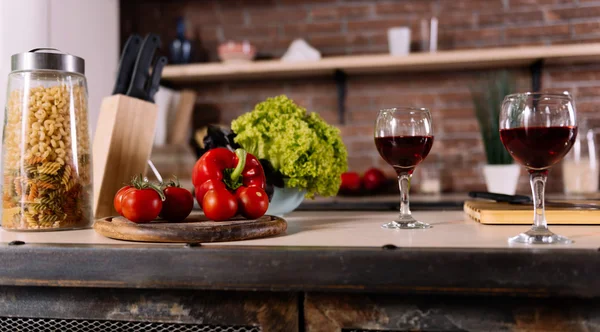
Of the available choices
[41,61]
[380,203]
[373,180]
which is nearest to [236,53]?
[373,180]

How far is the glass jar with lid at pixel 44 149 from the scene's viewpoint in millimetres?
1036

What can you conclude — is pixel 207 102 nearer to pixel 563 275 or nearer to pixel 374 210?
pixel 374 210

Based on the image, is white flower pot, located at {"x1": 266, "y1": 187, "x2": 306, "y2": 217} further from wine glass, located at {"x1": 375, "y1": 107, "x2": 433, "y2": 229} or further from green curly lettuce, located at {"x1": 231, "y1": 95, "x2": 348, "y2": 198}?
wine glass, located at {"x1": 375, "y1": 107, "x2": 433, "y2": 229}

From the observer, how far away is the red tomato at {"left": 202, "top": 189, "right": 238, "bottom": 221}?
100 cm

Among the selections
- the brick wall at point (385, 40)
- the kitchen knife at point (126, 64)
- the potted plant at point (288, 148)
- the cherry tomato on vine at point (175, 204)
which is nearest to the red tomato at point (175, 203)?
the cherry tomato on vine at point (175, 204)

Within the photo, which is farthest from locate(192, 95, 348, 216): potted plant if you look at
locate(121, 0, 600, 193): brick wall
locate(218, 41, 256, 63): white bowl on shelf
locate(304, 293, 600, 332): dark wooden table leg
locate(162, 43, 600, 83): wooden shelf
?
locate(121, 0, 600, 193): brick wall

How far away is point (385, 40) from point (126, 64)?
1945 millimetres

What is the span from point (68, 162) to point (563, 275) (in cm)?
81

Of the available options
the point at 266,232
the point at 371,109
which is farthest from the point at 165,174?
the point at 266,232

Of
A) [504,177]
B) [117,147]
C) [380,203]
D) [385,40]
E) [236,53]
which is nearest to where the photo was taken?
[117,147]

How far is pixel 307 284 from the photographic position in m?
0.80

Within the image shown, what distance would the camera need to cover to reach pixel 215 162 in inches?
43.3

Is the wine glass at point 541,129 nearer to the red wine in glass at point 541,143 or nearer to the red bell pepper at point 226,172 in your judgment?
the red wine in glass at point 541,143

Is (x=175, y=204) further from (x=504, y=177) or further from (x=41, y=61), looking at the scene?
(x=504, y=177)
